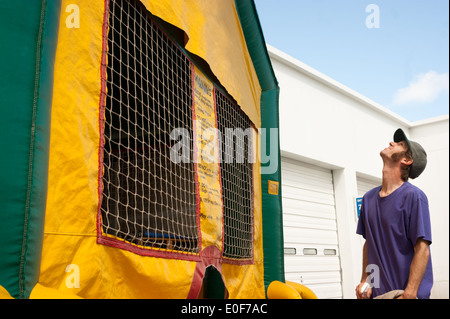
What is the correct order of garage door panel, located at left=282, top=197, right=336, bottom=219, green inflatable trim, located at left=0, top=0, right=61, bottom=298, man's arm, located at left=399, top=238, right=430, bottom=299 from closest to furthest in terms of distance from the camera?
green inflatable trim, located at left=0, top=0, right=61, bottom=298 < man's arm, located at left=399, top=238, right=430, bottom=299 < garage door panel, located at left=282, top=197, right=336, bottom=219

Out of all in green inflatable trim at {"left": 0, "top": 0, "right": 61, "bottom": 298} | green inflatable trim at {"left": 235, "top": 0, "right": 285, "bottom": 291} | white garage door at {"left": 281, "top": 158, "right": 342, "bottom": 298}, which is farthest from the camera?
white garage door at {"left": 281, "top": 158, "right": 342, "bottom": 298}

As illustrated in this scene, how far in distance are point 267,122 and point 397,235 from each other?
1.95 metres

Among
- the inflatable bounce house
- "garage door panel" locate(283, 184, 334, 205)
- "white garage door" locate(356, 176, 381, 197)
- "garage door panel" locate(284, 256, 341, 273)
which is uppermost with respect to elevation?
"white garage door" locate(356, 176, 381, 197)

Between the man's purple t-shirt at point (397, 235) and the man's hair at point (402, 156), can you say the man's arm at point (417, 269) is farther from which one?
the man's hair at point (402, 156)

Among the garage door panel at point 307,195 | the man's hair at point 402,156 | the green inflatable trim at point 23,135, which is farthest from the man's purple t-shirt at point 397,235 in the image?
the garage door panel at point 307,195

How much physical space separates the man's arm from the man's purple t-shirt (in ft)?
0.16

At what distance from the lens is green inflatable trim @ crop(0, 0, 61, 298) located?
1399 millimetres

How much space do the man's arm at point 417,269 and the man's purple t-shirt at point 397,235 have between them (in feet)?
0.16

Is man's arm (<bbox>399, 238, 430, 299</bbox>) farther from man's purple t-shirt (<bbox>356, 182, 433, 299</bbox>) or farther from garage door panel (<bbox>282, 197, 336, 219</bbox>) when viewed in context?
garage door panel (<bbox>282, 197, 336, 219</bbox>)

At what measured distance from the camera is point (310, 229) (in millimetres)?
6715

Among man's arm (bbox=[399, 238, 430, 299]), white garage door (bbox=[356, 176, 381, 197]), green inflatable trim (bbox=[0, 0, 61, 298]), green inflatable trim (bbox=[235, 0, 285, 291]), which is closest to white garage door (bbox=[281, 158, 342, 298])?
white garage door (bbox=[356, 176, 381, 197])

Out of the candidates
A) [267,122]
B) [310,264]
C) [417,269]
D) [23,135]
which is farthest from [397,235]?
[310,264]

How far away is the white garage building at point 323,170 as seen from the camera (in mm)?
6414
